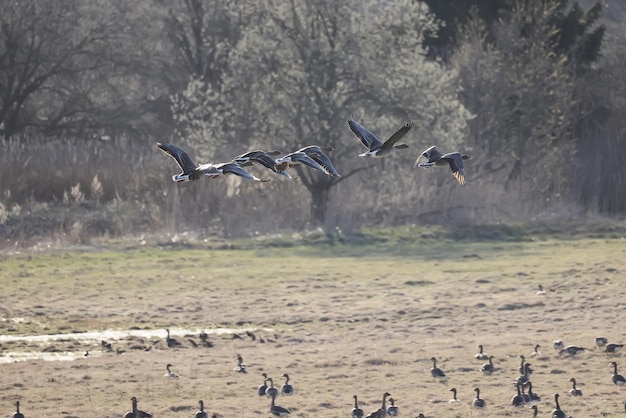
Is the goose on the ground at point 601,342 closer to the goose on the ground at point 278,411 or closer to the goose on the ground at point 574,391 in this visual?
the goose on the ground at point 574,391

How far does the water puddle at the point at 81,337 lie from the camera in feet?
74.2

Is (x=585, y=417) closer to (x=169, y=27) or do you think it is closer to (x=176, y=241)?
(x=176, y=241)

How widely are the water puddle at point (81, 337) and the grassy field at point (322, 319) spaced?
0.17m

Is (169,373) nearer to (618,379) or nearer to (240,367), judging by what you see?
(240,367)

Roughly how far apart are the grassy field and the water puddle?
0.17 meters

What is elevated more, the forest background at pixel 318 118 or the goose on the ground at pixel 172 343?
the forest background at pixel 318 118

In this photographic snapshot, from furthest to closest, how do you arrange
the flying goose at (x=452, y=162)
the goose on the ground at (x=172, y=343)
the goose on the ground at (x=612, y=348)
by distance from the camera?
the goose on the ground at (x=172, y=343)
the goose on the ground at (x=612, y=348)
the flying goose at (x=452, y=162)

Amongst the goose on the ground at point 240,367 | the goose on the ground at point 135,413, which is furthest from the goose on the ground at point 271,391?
the goose on the ground at point 135,413

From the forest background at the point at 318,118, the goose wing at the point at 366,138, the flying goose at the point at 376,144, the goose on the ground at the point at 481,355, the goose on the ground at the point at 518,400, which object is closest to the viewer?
the flying goose at the point at 376,144

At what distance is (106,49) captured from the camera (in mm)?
52875

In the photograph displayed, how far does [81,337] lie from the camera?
79.8ft

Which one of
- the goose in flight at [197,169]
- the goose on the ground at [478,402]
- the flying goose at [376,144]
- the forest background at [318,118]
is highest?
the forest background at [318,118]

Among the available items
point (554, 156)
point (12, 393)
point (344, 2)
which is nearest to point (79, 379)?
point (12, 393)

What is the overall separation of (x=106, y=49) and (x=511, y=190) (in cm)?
1858
